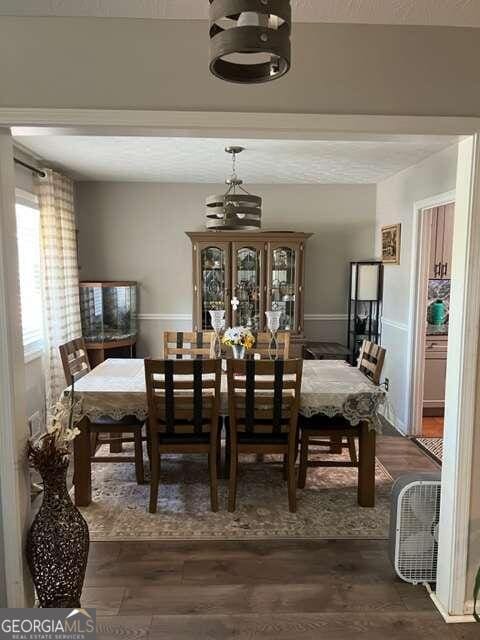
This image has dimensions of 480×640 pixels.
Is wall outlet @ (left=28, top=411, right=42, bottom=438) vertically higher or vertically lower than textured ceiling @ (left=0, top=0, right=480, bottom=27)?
lower

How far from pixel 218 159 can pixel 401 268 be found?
2.07m

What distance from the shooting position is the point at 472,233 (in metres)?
1.85

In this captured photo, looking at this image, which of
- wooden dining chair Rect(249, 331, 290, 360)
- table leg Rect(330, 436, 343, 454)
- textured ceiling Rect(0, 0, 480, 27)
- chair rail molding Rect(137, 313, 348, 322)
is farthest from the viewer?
chair rail molding Rect(137, 313, 348, 322)

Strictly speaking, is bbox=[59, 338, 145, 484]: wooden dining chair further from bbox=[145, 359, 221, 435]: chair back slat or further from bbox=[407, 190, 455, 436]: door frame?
bbox=[407, 190, 455, 436]: door frame

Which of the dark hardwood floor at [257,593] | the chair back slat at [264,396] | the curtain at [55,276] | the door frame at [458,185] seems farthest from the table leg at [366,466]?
the curtain at [55,276]

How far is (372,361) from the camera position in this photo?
329cm

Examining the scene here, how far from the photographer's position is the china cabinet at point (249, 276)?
487 centimetres

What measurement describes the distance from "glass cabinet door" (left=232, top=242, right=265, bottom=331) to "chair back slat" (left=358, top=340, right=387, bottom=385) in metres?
1.73

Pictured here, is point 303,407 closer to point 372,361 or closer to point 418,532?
point 372,361

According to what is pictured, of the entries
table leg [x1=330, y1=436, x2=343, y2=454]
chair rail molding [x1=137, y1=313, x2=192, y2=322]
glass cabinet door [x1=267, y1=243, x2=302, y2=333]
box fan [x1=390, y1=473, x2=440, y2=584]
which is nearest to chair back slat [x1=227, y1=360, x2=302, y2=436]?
box fan [x1=390, y1=473, x2=440, y2=584]

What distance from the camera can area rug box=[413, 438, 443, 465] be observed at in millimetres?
3750

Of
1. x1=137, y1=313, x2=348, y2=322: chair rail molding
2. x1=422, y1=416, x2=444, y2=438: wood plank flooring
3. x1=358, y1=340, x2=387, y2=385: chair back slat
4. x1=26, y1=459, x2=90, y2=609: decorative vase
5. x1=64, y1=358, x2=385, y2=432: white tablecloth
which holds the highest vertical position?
x1=137, y1=313, x2=348, y2=322: chair rail molding

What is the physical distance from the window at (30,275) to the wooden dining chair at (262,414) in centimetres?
205

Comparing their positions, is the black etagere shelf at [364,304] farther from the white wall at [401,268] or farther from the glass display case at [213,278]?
the glass display case at [213,278]
